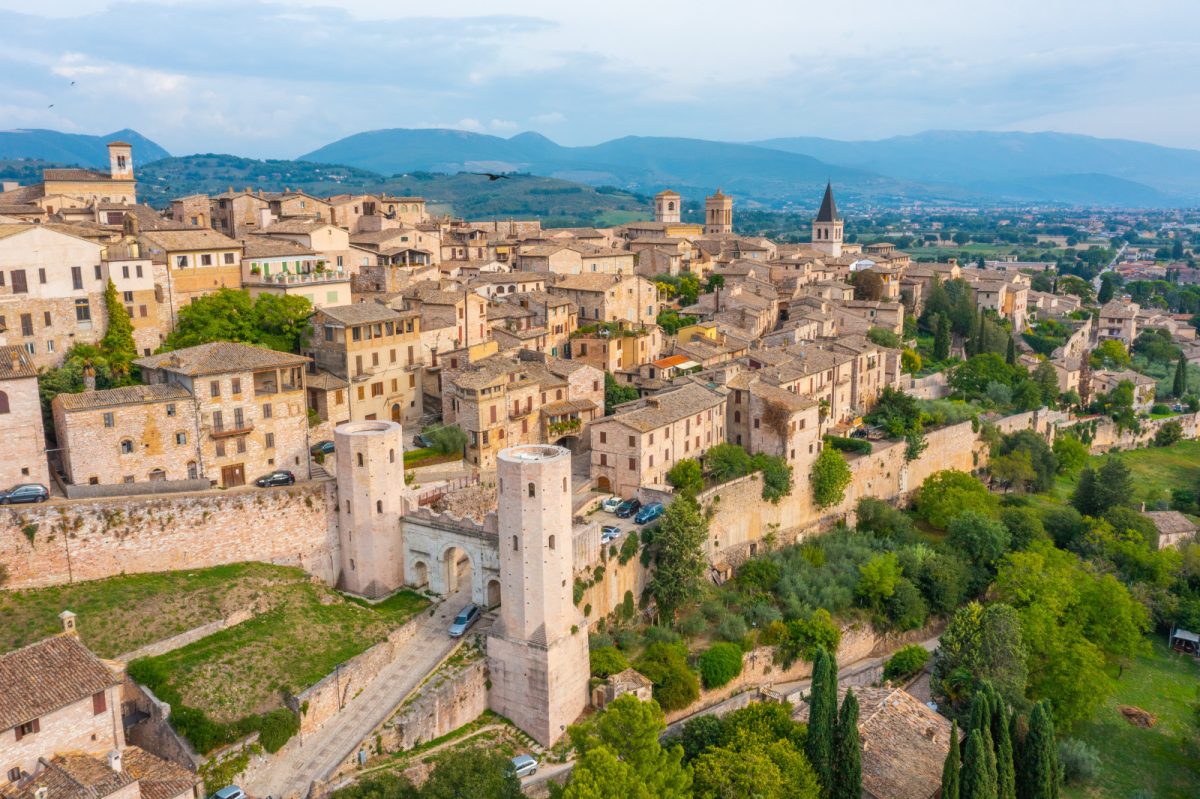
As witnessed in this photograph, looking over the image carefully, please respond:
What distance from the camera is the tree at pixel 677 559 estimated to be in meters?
40.5

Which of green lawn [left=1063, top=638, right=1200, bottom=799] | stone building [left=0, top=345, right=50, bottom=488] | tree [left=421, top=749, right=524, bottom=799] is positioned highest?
stone building [left=0, top=345, right=50, bottom=488]

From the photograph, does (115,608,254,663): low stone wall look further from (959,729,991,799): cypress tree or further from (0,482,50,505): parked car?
(959,729,991,799): cypress tree

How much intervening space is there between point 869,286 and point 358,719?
206 ft

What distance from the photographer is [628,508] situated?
4300 cm

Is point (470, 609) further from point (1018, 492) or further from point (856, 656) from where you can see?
point (1018, 492)

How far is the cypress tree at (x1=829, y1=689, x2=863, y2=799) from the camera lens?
30.1 m

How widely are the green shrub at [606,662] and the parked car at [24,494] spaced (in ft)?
65.8

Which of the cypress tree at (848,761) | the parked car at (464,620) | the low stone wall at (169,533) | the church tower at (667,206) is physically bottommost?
the cypress tree at (848,761)

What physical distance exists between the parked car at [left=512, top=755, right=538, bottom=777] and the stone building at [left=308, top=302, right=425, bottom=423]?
19.8 meters

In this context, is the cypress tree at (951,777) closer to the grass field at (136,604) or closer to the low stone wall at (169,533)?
the grass field at (136,604)

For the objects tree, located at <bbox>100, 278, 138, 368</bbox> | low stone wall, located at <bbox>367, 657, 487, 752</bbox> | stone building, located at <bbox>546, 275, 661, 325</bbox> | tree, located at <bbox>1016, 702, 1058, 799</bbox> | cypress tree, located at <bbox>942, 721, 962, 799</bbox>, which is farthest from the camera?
stone building, located at <bbox>546, 275, 661, 325</bbox>

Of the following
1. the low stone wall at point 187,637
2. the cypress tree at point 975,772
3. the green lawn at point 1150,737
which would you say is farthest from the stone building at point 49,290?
the green lawn at point 1150,737

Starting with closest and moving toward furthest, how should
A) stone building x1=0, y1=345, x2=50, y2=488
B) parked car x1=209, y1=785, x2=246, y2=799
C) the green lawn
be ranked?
parked car x1=209, y1=785, x2=246, y2=799, stone building x1=0, y1=345, x2=50, y2=488, the green lawn

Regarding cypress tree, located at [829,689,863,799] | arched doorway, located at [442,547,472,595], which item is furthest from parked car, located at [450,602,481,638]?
cypress tree, located at [829,689,863,799]
